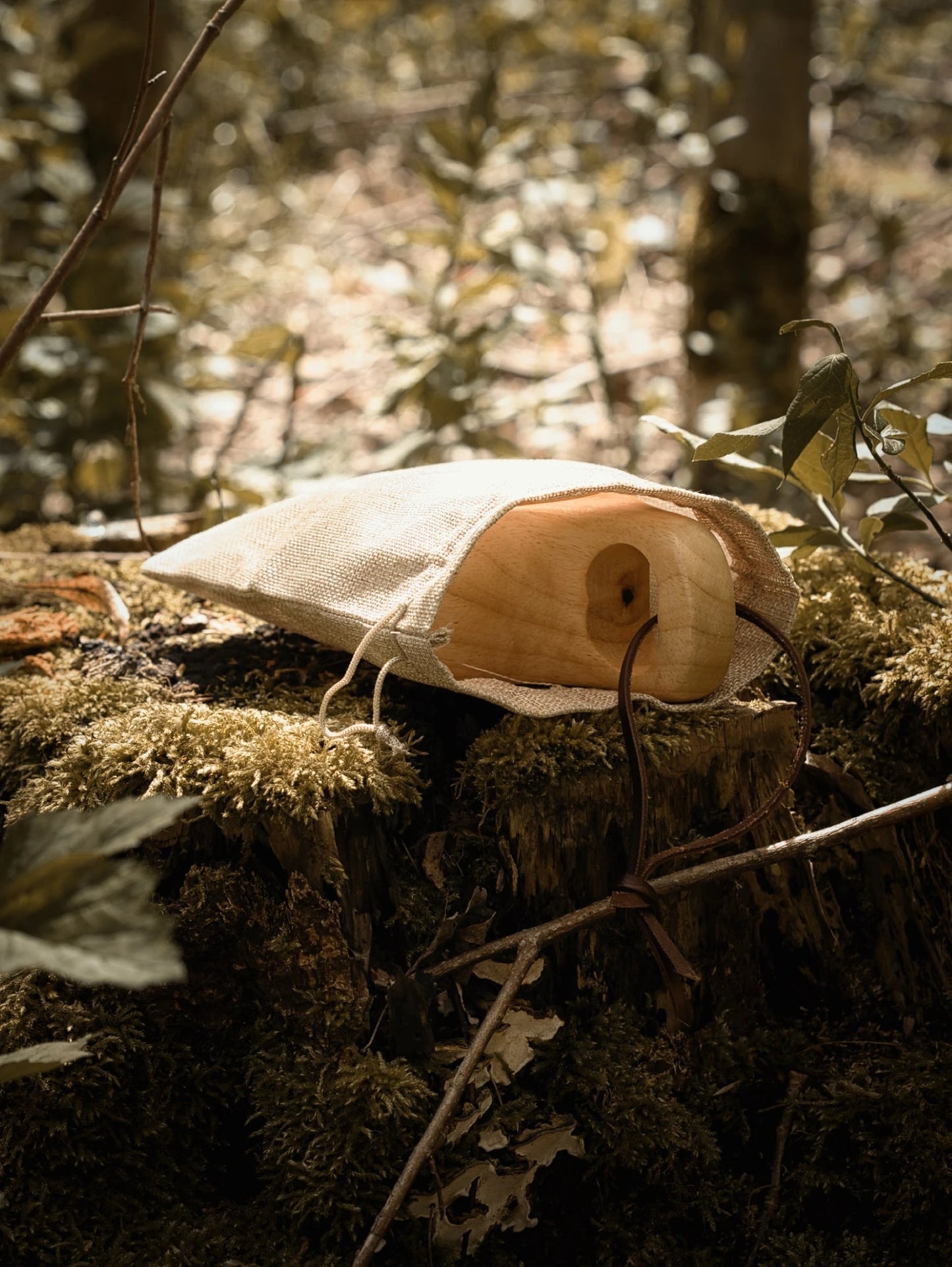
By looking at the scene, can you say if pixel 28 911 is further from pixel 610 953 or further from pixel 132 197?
pixel 132 197

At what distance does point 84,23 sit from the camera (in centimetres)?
307

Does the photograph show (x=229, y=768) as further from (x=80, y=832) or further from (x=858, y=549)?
(x=858, y=549)

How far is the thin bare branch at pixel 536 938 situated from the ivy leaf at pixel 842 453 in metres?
0.39

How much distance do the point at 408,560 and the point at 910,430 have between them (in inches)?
27.5

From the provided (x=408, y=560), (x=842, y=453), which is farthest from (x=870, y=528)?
(x=408, y=560)

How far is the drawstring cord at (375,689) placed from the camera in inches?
44.1

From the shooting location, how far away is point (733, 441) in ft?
3.86

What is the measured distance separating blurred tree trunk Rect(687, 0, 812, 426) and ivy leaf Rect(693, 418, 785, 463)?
2.13 m

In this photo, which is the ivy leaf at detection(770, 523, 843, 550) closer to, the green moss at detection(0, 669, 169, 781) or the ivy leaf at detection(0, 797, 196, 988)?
the green moss at detection(0, 669, 169, 781)

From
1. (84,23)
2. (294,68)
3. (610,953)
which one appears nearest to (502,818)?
(610,953)

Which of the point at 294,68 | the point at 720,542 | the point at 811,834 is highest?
the point at 294,68

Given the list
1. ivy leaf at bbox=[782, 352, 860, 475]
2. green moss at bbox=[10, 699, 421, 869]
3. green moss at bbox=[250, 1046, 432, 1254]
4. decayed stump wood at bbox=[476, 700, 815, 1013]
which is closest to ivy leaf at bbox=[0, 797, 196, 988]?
green moss at bbox=[10, 699, 421, 869]

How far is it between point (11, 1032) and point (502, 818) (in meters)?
0.57

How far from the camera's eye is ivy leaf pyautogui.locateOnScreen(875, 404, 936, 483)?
1.32 meters
